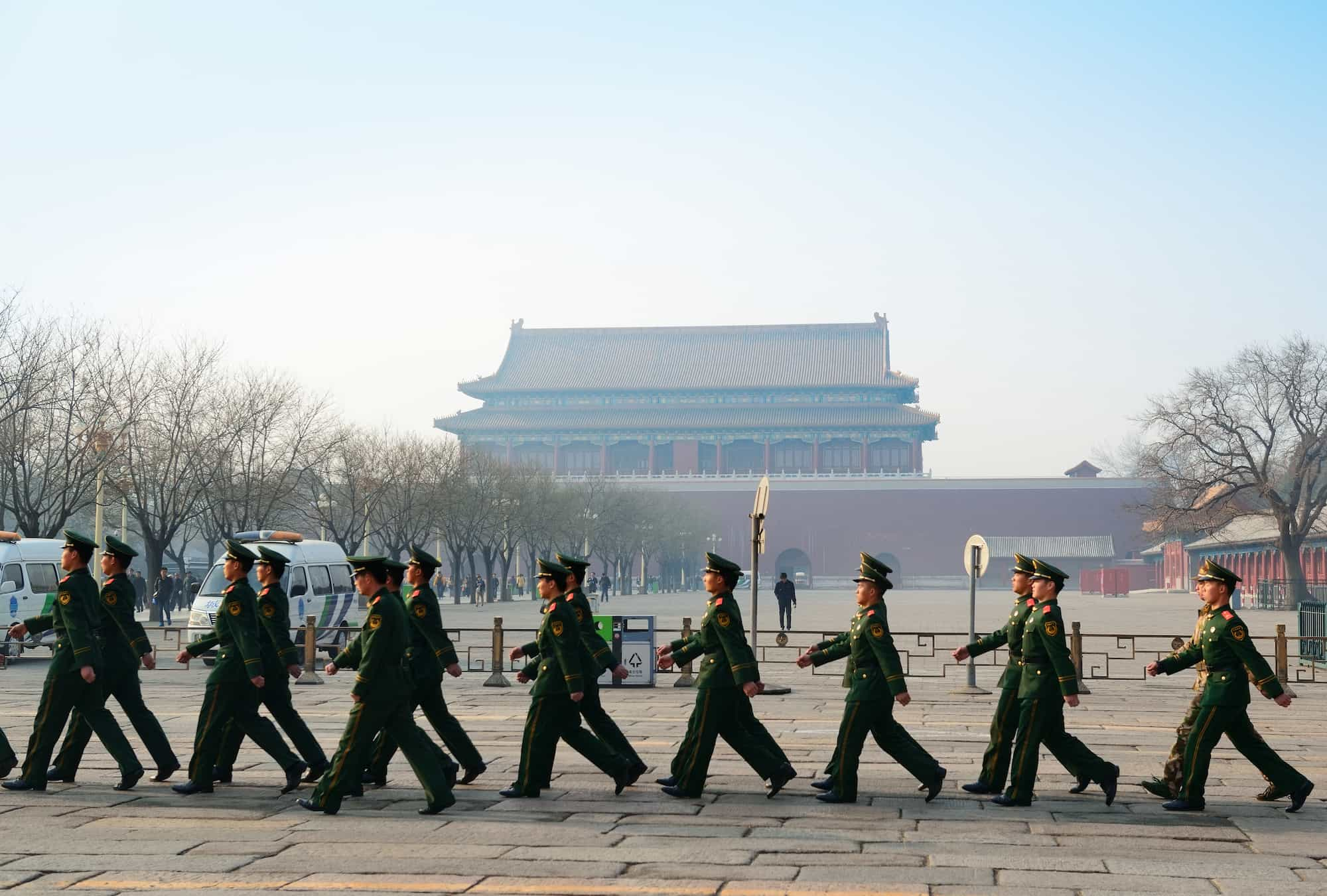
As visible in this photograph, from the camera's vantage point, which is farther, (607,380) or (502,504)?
(607,380)

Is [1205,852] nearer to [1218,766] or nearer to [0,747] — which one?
[1218,766]

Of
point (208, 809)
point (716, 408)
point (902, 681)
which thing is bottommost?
point (208, 809)

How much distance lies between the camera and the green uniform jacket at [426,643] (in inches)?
320

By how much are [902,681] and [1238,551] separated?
48.6 metres

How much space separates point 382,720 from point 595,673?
1.22 metres

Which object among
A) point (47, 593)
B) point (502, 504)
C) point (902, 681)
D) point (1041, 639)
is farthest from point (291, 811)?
point (502, 504)

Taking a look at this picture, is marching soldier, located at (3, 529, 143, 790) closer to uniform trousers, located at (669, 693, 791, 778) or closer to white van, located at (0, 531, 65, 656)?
uniform trousers, located at (669, 693, 791, 778)

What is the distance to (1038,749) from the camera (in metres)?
7.58

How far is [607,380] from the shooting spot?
3349 inches

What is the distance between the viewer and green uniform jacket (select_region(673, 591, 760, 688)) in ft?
25.3

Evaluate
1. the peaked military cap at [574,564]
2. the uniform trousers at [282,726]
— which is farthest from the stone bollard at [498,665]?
the uniform trousers at [282,726]

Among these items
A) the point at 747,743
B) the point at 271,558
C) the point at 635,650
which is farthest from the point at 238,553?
the point at 635,650

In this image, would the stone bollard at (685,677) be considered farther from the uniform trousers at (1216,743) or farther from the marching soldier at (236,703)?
the uniform trousers at (1216,743)

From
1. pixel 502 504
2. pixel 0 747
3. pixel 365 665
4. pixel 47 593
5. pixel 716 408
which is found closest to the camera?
pixel 365 665
